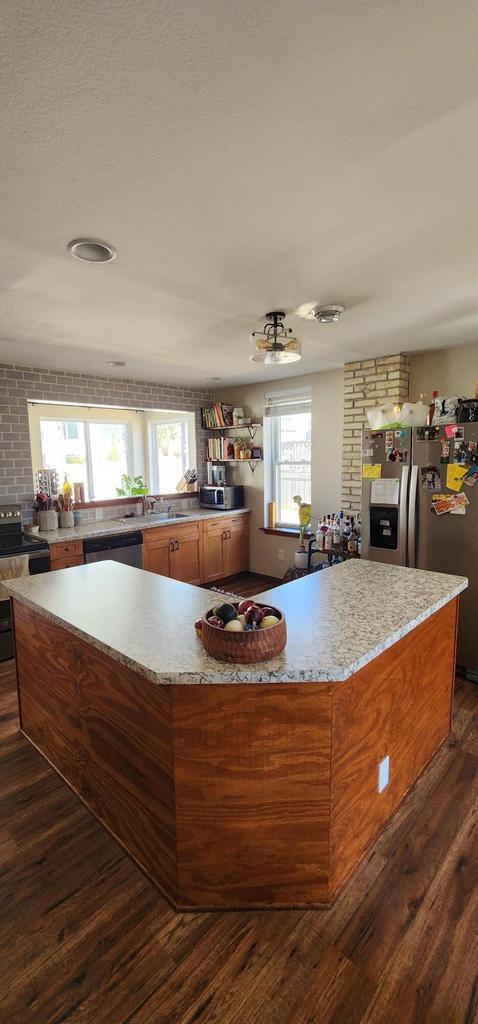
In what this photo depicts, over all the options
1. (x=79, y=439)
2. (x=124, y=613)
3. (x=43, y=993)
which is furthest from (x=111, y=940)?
(x=79, y=439)

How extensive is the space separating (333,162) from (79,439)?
6406 mm

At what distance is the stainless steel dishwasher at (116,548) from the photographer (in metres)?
3.95

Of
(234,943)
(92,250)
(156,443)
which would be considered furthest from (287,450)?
(234,943)

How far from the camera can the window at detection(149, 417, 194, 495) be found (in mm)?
7172

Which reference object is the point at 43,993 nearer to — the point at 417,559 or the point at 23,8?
the point at 23,8

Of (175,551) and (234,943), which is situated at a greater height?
(175,551)

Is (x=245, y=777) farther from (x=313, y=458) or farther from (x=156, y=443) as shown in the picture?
(x=156, y=443)

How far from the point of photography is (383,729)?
66.4 inches

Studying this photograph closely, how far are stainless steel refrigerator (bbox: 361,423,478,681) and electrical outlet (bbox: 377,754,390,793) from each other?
5.09 ft

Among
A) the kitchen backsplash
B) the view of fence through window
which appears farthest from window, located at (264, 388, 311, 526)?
Answer: the kitchen backsplash

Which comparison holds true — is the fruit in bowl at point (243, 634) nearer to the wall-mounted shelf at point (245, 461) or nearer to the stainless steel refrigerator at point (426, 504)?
the stainless steel refrigerator at point (426, 504)

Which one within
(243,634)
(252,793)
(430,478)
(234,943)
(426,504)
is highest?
(430,478)

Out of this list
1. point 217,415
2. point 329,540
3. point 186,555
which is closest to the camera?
point 329,540

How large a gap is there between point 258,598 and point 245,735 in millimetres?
676
